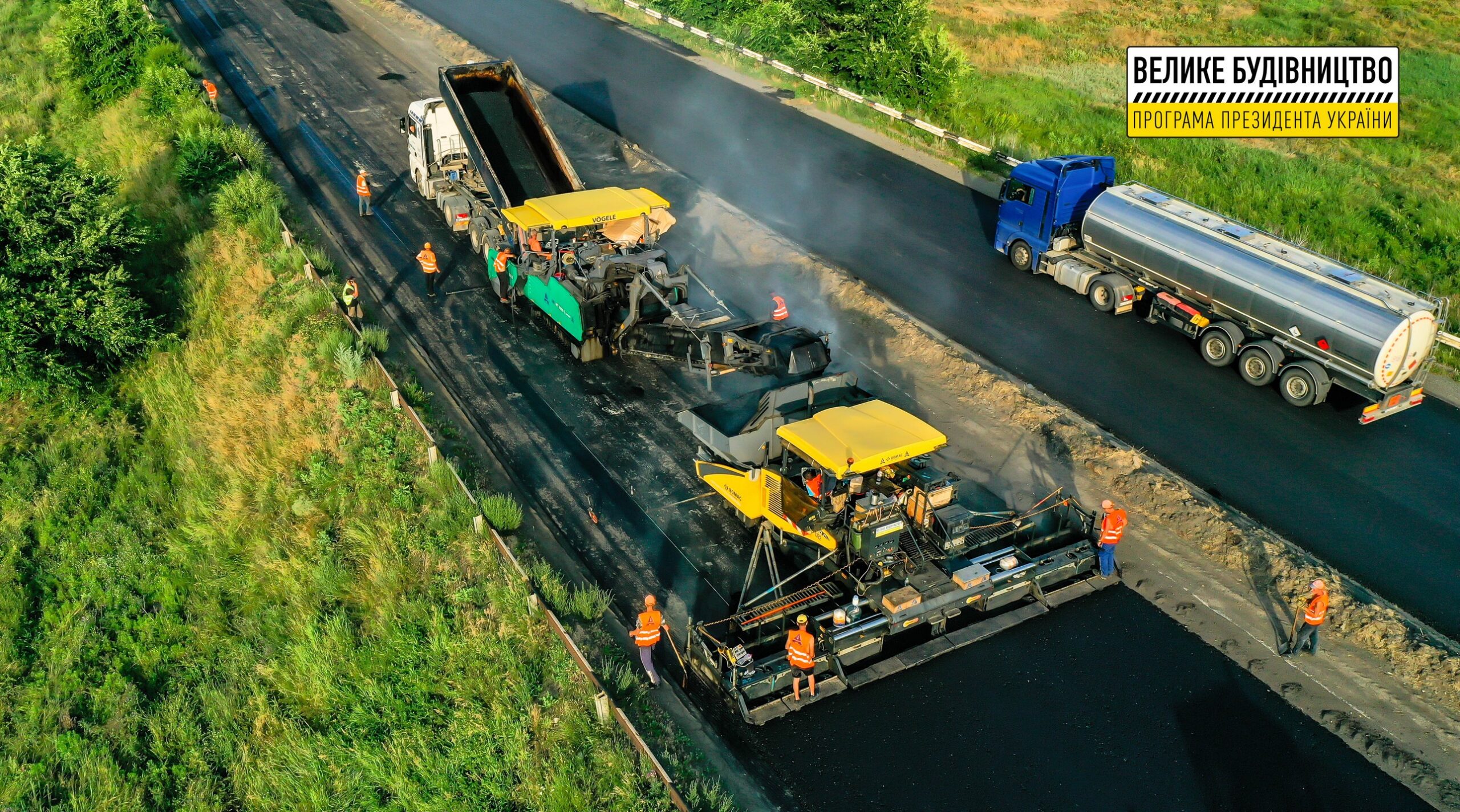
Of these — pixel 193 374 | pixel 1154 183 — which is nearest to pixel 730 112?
pixel 1154 183

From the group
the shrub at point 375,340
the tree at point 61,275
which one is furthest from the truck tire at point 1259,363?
the tree at point 61,275

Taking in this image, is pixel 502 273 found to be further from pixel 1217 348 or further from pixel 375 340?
pixel 1217 348

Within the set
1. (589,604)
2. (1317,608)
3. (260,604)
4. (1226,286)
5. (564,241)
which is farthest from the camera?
(564,241)

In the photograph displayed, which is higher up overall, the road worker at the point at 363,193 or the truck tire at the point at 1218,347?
the road worker at the point at 363,193

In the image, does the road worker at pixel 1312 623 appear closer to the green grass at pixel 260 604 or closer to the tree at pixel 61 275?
the green grass at pixel 260 604

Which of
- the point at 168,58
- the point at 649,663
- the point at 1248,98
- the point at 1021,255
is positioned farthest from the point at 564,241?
the point at 1248,98

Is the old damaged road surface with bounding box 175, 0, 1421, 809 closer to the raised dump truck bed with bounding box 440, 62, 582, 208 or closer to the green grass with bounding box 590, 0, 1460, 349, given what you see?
the raised dump truck bed with bounding box 440, 62, 582, 208

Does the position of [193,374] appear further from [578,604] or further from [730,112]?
[730,112]

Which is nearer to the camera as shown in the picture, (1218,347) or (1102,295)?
(1218,347)
